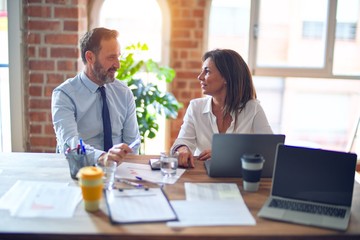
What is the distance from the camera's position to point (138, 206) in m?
1.40

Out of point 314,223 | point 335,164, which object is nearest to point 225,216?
point 314,223

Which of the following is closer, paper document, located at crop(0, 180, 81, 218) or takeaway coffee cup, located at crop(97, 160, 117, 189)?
paper document, located at crop(0, 180, 81, 218)

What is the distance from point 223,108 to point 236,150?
0.64 m

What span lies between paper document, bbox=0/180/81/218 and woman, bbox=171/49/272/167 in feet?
2.80

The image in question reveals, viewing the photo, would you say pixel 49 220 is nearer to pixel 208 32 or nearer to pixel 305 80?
pixel 208 32

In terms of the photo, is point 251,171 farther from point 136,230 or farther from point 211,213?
point 136,230

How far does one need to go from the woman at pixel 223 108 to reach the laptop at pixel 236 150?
500 millimetres

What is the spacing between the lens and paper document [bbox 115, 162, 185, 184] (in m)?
1.69

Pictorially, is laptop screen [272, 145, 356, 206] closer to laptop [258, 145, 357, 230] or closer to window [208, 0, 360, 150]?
laptop [258, 145, 357, 230]

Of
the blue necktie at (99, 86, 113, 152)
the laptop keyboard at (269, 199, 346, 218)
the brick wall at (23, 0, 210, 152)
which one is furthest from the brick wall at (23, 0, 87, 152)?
the laptop keyboard at (269, 199, 346, 218)

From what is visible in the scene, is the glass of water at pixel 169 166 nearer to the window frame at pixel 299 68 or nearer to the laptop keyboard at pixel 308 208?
the laptop keyboard at pixel 308 208

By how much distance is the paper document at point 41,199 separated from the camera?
4.38 feet

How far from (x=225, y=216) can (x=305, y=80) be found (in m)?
2.74

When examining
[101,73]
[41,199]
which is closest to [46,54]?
[101,73]
